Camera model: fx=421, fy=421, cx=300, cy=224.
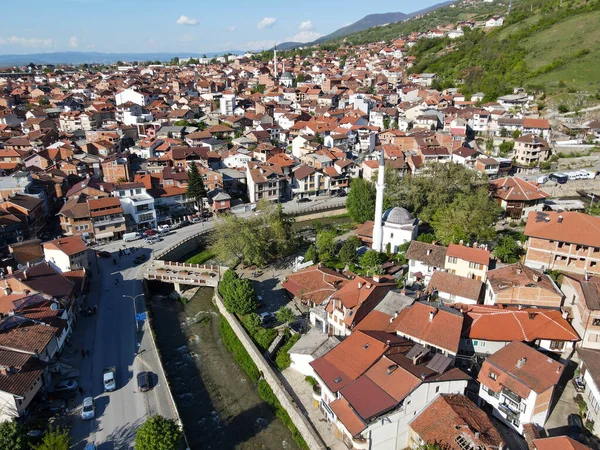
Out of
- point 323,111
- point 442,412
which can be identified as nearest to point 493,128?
point 323,111

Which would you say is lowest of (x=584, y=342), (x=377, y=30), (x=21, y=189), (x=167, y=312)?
(x=167, y=312)

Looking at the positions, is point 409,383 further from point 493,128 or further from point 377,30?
point 377,30

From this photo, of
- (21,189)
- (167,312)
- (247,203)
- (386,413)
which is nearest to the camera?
(386,413)

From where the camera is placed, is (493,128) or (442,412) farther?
(493,128)

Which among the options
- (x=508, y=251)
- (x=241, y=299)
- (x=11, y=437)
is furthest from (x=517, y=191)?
(x=11, y=437)

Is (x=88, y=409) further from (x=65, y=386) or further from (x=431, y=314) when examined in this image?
(x=431, y=314)

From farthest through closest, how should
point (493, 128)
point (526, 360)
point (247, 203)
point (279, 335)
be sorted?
point (493, 128) < point (247, 203) < point (279, 335) < point (526, 360)

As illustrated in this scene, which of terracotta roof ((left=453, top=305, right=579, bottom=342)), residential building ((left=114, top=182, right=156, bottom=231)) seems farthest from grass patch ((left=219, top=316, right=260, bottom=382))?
residential building ((left=114, top=182, right=156, bottom=231))
